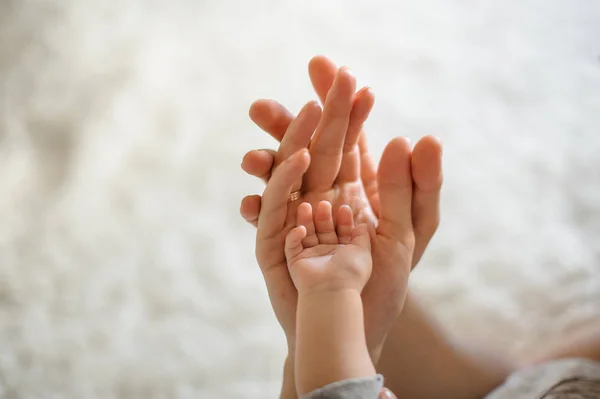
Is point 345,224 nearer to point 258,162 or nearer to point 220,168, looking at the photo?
point 258,162

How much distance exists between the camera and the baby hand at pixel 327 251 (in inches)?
24.0

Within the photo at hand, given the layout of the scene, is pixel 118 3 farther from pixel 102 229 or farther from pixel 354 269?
pixel 354 269

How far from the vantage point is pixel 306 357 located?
0.56 metres

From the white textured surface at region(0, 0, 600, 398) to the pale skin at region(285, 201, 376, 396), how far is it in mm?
236

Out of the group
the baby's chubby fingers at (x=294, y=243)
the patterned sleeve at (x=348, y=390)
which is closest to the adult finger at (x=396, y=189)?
the baby's chubby fingers at (x=294, y=243)

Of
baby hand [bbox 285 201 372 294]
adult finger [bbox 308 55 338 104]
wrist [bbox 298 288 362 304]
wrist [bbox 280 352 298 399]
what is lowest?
wrist [bbox 280 352 298 399]

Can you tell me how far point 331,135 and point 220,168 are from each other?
1.26 ft

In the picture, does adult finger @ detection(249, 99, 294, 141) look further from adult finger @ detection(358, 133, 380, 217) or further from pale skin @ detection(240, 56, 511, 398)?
adult finger @ detection(358, 133, 380, 217)

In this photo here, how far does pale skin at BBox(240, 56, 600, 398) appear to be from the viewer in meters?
0.67

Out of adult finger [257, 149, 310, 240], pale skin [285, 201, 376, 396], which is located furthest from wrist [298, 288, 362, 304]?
adult finger [257, 149, 310, 240]

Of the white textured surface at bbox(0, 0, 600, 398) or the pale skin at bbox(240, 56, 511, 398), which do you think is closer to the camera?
the pale skin at bbox(240, 56, 511, 398)

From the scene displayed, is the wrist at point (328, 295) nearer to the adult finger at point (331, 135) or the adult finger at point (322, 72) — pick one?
the adult finger at point (331, 135)

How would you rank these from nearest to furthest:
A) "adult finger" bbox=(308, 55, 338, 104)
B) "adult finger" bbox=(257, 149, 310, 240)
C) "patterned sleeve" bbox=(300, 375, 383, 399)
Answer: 1. "patterned sleeve" bbox=(300, 375, 383, 399)
2. "adult finger" bbox=(257, 149, 310, 240)
3. "adult finger" bbox=(308, 55, 338, 104)

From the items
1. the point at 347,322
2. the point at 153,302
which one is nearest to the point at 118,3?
the point at 153,302
